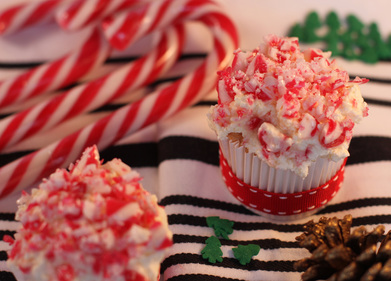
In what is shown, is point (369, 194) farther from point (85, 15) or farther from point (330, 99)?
point (85, 15)

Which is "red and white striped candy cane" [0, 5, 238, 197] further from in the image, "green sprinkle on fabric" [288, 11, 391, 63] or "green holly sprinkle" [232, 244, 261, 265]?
"green holly sprinkle" [232, 244, 261, 265]

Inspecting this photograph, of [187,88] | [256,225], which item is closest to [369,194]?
[256,225]

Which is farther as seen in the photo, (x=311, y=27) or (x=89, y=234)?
(x=311, y=27)

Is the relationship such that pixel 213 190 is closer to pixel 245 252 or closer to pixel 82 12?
pixel 245 252

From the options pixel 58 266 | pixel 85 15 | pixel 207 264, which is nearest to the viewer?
pixel 58 266

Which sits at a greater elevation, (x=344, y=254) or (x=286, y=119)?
(x=286, y=119)

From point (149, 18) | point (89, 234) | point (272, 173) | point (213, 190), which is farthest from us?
point (149, 18)

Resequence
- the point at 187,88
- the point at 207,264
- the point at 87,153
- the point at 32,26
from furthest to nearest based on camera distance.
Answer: the point at 32,26, the point at 187,88, the point at 207,264, the point at 87,153

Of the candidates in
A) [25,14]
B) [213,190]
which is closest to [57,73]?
[25,14]
